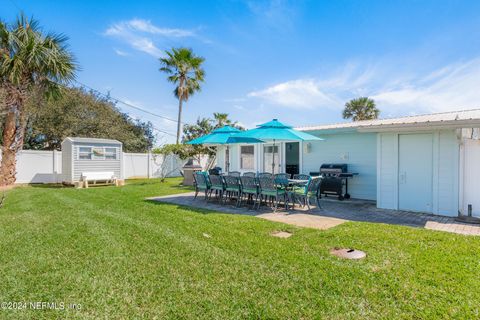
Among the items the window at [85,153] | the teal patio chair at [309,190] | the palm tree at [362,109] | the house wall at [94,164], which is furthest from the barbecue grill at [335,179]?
the palm tree at [362,109]

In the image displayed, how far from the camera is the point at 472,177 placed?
6871 millimetres

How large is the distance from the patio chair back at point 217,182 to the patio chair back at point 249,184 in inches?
32.3

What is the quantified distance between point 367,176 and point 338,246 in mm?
6361

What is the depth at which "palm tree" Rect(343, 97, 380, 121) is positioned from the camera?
24.0m

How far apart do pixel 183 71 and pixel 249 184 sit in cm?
1486

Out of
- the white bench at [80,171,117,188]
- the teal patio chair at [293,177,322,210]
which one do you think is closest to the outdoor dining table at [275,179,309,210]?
the teal patio chair at [293,177,322,210]

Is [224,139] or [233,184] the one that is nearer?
[233,184]

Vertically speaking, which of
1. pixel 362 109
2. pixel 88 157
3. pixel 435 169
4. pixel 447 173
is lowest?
pixel 447 173

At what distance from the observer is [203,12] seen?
1152 cm

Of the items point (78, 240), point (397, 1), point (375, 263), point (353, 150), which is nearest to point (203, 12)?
point (397, 1)

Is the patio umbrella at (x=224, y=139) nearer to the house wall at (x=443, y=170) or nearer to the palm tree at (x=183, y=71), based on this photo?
the house wall at (x=443, y=170)

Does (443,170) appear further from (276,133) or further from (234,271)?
(234,271)

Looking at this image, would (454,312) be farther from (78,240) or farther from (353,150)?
(353,150)

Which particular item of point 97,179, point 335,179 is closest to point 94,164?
point 97,179
